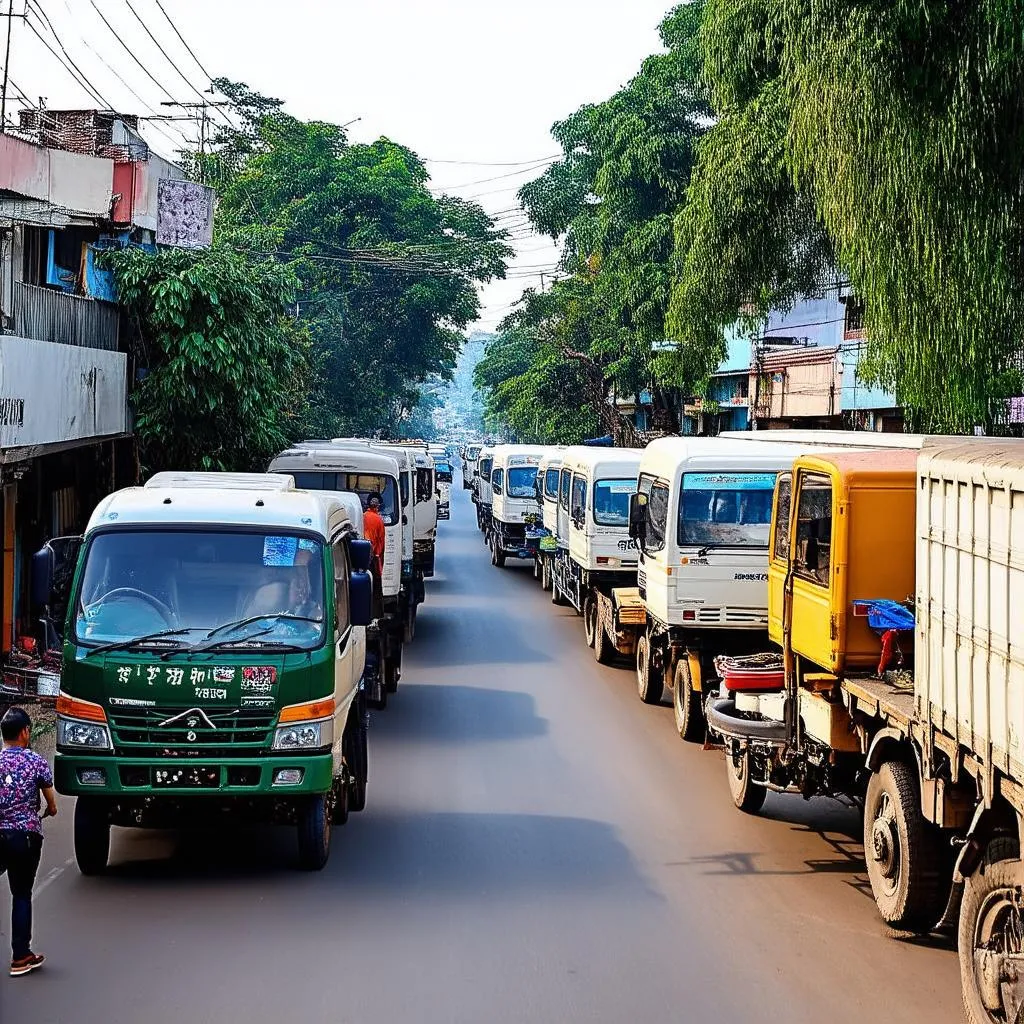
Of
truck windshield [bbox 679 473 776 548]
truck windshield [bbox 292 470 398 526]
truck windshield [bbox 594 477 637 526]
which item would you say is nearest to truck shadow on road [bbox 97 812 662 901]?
truck windshield [bbox 679 473 776 548]

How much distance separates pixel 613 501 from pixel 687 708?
21.1 ft

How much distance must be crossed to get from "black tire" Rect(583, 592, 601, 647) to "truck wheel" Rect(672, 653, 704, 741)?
548 centimetres

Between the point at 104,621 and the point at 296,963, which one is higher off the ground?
the point at 104,621

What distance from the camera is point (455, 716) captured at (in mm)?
14633

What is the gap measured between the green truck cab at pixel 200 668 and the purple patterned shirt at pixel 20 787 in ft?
4.05

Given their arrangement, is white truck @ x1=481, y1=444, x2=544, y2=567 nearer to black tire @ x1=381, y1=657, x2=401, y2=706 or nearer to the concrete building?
the concrete building

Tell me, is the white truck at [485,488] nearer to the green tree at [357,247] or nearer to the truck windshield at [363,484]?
the green tree at [357,247]

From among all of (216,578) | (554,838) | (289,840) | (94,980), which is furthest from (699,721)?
(94,980)

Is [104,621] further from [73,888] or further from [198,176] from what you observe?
[198,176]

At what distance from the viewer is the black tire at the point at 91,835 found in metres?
8.22

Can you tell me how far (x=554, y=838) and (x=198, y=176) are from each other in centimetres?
3288

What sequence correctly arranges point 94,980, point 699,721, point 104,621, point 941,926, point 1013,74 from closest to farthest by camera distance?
1. point 94,980
2. point 941,926
3. point 104,621
4. point 1013,74
5. point 699,721

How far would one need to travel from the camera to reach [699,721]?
1338 cm

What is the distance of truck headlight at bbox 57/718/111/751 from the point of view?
8.03 m
